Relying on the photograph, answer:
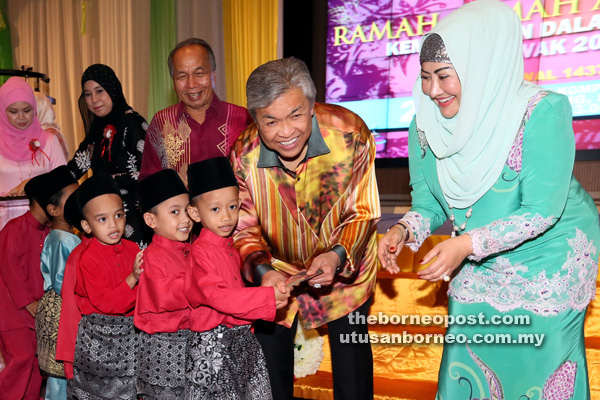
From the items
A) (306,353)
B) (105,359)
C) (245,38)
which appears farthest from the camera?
(245,38)

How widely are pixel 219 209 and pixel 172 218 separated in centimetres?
25

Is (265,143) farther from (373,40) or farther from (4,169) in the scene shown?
(373,40)

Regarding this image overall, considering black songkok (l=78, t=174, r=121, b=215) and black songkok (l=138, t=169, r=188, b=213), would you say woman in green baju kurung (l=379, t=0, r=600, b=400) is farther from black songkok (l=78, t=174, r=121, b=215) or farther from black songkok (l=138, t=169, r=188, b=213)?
black songkok (l=78, t=174, r=121, b=215)

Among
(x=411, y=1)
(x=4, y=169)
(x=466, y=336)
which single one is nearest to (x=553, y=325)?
(x=466, y=336)

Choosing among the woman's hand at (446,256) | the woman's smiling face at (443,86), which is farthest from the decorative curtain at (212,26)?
the woman's hand at (446,256)

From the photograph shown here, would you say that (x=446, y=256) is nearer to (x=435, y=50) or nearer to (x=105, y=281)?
(x=435, y=50)

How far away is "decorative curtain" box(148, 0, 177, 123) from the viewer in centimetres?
585

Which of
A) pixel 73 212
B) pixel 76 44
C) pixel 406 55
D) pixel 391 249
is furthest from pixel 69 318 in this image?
pixel 76 44

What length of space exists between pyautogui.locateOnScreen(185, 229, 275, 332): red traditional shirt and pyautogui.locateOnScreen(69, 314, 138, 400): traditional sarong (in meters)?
0.49

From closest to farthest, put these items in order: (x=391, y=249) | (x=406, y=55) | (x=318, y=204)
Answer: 1. (x=391, y=249)
2. (x=318, y=204)
3. (x=406, y=55)

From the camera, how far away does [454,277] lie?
164 centimetres

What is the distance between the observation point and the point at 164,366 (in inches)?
77.1

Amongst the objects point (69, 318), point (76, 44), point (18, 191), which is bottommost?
point (69, 318)

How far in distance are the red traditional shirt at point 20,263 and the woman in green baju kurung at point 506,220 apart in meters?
2.10
